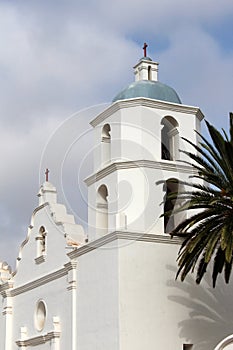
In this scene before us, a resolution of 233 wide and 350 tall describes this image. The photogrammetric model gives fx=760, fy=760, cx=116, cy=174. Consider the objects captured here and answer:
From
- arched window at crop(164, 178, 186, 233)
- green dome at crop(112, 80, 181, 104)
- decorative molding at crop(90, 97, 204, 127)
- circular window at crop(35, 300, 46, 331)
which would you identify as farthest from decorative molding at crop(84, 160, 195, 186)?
circular window at crop(35, 300, 46, 331)

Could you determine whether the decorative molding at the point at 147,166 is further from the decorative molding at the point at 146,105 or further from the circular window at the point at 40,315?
the circular window at the point at 40,315

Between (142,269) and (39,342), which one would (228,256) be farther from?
(39,342)

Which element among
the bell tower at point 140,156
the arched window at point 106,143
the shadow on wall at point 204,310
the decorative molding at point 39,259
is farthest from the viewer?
the decorative molding at point 39,259

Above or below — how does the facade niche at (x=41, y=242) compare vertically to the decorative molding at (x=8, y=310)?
above

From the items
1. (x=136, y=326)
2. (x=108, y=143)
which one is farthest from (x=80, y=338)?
(x=108, y=143)

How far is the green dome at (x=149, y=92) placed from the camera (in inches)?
1020

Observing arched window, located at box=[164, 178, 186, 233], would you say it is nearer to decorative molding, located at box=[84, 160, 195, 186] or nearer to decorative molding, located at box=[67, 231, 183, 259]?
decorative molding, located at box=[84, 160, 195, 186]

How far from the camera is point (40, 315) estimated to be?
94.1ft

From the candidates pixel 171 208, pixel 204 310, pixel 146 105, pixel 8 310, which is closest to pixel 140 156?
pixel 146 105

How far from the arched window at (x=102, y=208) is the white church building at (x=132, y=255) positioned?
0.03 metres

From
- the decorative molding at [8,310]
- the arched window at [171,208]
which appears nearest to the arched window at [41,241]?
the decorative molding at [8,310]

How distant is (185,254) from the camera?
71.5 feet

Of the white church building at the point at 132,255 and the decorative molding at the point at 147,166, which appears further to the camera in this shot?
the decorative molding at the point at 147,166

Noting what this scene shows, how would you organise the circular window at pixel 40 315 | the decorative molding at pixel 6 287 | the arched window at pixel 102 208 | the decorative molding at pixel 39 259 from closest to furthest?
the arched window at pixel 102 208
the circular window at pixel 40 315
the decorative molding at pixel 39 259
the decorative molding at pixel 6 287
